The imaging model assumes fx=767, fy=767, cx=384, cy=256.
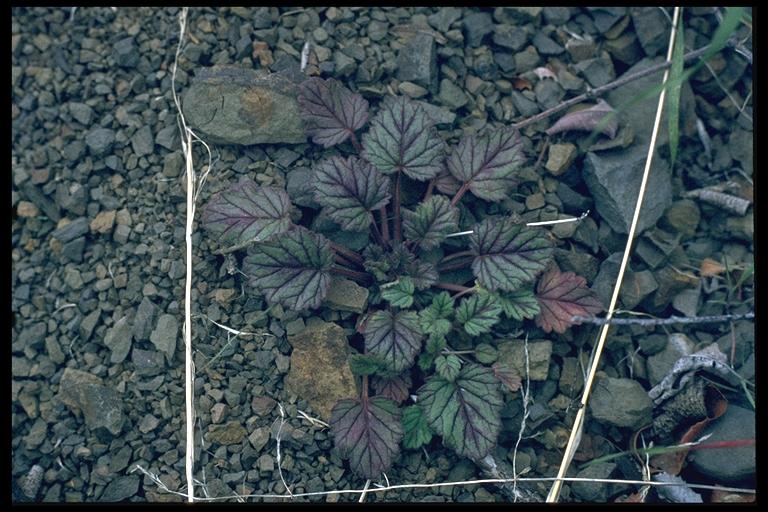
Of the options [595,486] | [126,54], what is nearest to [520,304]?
[595,486]

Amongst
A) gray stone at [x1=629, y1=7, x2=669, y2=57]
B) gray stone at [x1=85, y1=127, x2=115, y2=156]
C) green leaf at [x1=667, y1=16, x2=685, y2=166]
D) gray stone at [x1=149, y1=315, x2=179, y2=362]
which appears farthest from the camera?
gray stone at [x1=629, y1=7, x2=669, y2=57]

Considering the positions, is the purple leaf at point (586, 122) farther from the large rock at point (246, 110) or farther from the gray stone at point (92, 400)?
the gray stone at point (92, 400)

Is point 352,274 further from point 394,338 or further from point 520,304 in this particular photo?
point 520,304

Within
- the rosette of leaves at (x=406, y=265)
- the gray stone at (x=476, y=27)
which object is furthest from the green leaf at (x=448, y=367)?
the gray stone at (x=476, y=27)

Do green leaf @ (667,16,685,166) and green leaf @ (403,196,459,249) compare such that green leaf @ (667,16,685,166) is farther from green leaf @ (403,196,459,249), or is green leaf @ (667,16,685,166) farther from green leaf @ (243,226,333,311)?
green leaf @ (243,226,333,311)

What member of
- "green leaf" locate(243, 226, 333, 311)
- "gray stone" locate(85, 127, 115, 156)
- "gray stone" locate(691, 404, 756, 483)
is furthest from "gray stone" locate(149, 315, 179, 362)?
"gray stone" locate(691, 404, 756, 483)

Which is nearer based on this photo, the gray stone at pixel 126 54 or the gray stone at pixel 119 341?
the gray stone at pixel 119 341

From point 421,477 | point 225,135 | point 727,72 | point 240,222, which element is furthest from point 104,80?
point 727,72
